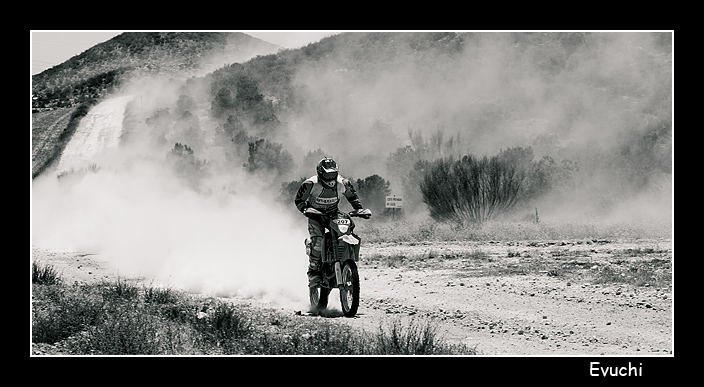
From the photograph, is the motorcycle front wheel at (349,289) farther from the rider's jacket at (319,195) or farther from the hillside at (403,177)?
the rider's jacket at (319,195)

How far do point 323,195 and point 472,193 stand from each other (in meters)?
31.3

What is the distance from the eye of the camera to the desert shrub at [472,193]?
1683 inches

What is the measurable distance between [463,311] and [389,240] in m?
20.7

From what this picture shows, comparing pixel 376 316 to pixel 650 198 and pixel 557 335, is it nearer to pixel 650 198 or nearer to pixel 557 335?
pixel 557 335

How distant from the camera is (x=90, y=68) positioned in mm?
144125

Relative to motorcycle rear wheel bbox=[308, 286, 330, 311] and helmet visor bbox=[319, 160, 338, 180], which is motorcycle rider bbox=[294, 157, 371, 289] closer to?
helmet visor bbox=[319, 160, 338, 180]

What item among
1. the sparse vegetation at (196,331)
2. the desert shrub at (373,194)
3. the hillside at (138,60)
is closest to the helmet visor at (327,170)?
the sparse vegetation at (196,331)

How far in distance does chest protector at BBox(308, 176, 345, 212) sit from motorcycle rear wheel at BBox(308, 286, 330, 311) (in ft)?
4.50

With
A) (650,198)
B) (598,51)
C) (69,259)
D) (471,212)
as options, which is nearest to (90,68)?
(598,51)

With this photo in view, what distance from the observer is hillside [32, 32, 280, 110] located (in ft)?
397

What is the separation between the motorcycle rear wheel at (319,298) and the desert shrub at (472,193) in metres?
29.5

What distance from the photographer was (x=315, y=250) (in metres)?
12.5

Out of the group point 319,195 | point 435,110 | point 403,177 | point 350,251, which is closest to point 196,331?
point 350,251

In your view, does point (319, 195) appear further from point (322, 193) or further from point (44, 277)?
point (44, 277)
